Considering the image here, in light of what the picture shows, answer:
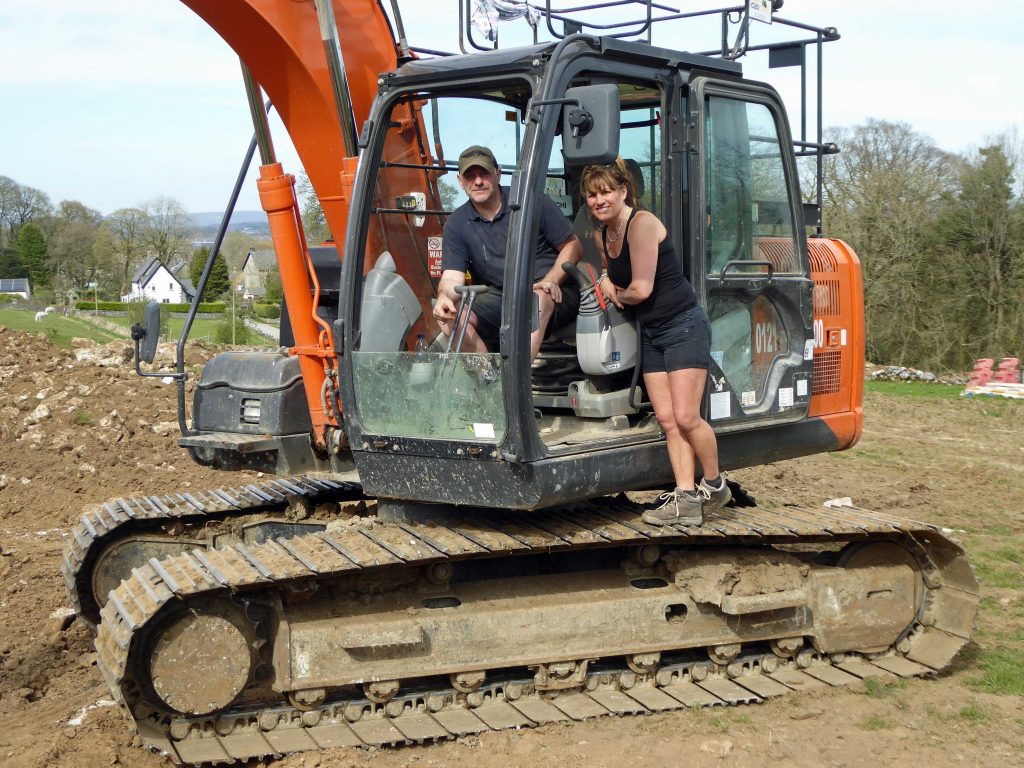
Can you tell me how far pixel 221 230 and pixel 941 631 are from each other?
165 inches

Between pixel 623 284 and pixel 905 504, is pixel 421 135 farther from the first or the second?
pixel 905 504

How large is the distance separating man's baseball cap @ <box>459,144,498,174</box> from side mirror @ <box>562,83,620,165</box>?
2.42 feet

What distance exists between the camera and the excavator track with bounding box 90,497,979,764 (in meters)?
4.38

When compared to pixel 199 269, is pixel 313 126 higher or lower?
higher

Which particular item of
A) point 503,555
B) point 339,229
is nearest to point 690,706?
point 503,555

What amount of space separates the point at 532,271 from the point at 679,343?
0.84m

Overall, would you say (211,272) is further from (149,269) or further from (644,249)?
(644,249)

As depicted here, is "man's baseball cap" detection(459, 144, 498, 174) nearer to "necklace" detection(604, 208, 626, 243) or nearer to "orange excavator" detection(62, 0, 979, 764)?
"orange excavator" detection(62, 0, 979, 764)

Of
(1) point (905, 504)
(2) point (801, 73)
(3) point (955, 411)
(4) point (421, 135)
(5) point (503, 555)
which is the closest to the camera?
(5) point (503, 555)

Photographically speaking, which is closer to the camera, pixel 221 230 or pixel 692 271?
pixel 692 271

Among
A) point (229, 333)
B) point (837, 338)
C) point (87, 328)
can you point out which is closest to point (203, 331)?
point (229, 333)

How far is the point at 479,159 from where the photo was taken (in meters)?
4.83

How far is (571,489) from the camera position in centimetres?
449

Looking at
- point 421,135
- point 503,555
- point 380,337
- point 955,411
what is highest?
point 421,135
